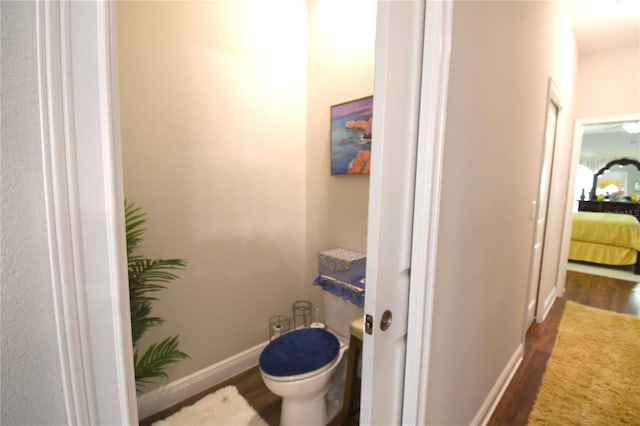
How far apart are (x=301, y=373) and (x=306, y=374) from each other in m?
0.02

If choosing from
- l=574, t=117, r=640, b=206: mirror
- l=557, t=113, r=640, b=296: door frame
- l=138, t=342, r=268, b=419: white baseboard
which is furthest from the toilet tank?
l=574, t=117, r=640, b=206: mirror

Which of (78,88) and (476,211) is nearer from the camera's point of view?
(78,88)

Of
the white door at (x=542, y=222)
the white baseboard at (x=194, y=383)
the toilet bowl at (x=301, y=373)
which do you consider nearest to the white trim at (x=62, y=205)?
the toilet bowl at (x=301, y=373)

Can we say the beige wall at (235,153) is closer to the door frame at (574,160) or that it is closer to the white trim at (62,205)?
the white trim at (62,205)

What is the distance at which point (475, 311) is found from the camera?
49.6 inches

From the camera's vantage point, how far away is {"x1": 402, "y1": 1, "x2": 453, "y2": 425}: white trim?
0.77m

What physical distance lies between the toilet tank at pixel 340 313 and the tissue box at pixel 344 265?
0.49ft

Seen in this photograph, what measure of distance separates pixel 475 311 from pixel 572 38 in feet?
9.34

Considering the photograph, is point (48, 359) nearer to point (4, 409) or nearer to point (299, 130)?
point (4, 409)

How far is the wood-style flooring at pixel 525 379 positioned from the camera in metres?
1.61

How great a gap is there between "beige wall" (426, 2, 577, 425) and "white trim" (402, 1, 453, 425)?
3.2 inches

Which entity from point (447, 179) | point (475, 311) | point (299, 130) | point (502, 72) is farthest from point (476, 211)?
point (299, 130)

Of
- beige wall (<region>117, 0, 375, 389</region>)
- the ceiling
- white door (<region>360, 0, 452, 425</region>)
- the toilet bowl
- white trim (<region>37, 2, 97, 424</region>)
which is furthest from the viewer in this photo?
the ceiling

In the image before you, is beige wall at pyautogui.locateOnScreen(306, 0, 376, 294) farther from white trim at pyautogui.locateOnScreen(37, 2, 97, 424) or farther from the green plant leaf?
white trim at pyautogui.locateOnScreen(37, 2, 97, 424)
